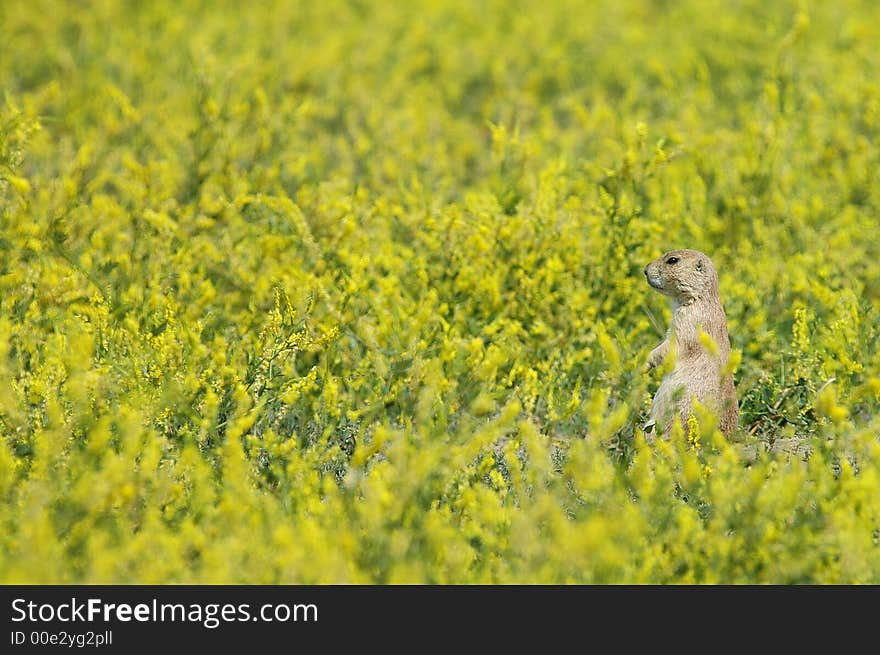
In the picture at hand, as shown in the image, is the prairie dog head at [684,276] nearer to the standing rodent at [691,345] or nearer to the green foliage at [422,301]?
the standing rodent at [691,345]

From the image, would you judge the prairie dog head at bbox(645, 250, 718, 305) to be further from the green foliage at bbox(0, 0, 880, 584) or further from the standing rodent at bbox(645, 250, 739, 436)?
the green foliage at bbox(0, 0, 880, 584)

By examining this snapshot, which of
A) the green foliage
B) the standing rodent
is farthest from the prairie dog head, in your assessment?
the green foliage

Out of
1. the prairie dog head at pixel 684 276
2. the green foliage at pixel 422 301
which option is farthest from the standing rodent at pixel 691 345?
the green foliage at pixel 422 301

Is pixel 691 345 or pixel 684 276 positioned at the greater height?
pixel 684 276

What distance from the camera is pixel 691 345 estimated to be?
4.41m

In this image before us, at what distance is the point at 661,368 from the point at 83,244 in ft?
9.46

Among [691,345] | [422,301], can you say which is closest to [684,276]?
[691,345]

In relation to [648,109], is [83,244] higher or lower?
lower

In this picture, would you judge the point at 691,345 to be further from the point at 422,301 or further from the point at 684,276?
the point at 422,301

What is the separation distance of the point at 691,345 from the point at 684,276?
32cm

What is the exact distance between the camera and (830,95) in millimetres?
7484
